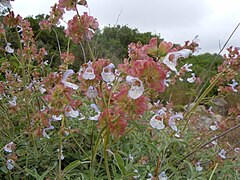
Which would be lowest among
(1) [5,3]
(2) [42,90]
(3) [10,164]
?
(3) [10,164]

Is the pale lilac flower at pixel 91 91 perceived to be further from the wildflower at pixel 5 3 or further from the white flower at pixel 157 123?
the wildflower at pixel 5 3

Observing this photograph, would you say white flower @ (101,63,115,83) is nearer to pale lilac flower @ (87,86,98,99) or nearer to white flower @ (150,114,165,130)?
pale lilac flower @ (87,86,98,99)

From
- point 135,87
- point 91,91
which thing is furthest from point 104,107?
point 135,87

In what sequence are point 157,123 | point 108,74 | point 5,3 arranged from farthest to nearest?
point 5,3 → point 157,123 → point 108,74

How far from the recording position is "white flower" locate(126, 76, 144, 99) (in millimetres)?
720

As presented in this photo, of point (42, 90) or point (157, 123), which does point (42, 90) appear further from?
point (157, 123)

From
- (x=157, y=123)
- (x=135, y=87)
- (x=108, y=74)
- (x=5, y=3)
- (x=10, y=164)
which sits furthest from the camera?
(x=10, y=164)

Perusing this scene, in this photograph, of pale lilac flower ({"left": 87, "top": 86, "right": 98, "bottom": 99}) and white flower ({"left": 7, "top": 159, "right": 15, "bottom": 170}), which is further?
white flower ({"left": 7, "top": 159, "right": 15, "bottom": 170})

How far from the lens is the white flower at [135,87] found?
72 cm

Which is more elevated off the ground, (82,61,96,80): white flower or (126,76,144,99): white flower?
(82,61,96,80): white flower

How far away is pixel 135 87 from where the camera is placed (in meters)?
0.73

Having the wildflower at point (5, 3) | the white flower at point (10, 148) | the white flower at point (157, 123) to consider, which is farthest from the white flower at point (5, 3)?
the white flower at point (157, 123)

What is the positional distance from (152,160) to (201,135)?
617mm

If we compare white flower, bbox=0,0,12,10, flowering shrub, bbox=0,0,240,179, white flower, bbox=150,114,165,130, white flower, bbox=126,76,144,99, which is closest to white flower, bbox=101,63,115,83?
flowering shrub, bbox=0,0,240,179
